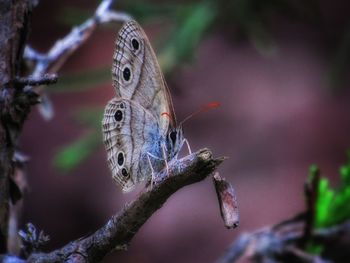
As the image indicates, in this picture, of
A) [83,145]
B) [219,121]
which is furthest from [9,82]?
[219,121]

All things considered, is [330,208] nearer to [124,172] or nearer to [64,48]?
[124,172]

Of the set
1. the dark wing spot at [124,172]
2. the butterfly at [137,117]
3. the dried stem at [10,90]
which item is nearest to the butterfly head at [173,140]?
the butterfly at [137,117]

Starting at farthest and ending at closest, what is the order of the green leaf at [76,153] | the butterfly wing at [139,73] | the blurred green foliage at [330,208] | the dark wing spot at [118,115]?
1. the green leaf at [76,153]
2. the blurred green foliage at [330,208]
3. the dark wing spot at [118,115]
4. the butterfly wing at [139,73]

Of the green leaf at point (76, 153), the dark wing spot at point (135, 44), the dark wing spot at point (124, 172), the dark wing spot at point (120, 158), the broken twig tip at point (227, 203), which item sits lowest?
the broken twig tip at point (227, 203)

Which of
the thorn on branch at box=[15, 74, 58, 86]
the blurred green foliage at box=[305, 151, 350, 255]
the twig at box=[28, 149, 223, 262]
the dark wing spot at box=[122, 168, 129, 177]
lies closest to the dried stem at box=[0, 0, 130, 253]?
the thorn on branch at box=[15, 74, 58, 86]

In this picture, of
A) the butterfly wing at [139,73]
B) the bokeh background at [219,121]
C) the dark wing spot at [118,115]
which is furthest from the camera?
the bokeh background at [219,121]

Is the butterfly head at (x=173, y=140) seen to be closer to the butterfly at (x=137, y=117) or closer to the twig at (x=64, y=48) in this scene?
the butterfly at (x=137, y=117)

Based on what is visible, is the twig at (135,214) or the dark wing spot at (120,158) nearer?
the twig at (135,214)
